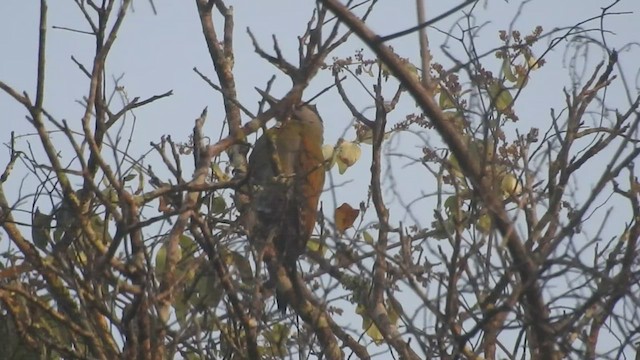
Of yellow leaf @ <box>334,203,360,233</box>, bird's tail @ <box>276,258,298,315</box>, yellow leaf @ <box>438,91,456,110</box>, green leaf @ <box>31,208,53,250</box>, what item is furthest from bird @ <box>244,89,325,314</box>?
green leaf @ <box>31,208,53,250</box>

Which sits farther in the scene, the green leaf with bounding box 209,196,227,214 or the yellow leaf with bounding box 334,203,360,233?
the green leaf with bounding box 209,196,227,214

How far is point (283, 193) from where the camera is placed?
3344 millimetres

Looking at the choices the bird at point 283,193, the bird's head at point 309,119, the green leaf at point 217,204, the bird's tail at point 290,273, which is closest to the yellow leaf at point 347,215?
the bird at point 283,193

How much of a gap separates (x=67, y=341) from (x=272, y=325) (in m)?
0.64

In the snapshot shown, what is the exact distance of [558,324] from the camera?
2.56 m

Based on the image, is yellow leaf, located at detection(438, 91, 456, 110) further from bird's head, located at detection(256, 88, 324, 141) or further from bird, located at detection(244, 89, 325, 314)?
bird's head, located at detection(256, 88, 324, 141)

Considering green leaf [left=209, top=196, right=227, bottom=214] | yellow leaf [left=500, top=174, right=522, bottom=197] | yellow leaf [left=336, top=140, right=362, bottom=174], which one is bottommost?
yellow leaf [left=500, top=174, right=522, bottom=197]

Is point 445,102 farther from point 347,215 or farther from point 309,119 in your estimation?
point 309,119

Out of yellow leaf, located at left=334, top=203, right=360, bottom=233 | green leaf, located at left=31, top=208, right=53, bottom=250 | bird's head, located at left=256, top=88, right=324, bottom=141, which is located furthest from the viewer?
bird's head, located at left=256, top=88, right=324, bottom=141

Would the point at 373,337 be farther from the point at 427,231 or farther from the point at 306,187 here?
the point at 306,187

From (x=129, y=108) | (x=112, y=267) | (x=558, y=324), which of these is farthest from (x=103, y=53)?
(x=558, y=324)

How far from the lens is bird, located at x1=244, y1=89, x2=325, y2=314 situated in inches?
130

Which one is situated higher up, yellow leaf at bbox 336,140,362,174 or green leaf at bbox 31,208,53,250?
yellow leaf at bbox 336,140,362,174

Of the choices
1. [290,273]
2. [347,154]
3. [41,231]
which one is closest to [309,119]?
[347,154]
